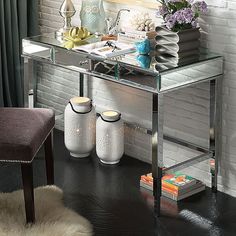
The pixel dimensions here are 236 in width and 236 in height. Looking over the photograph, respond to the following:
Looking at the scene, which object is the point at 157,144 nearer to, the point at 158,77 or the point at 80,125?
the point at 158,77

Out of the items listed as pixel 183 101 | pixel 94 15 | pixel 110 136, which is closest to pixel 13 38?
pixel 94 15

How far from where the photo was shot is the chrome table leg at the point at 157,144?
3293 millimetres

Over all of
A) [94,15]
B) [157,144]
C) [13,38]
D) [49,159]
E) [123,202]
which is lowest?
[123,202]

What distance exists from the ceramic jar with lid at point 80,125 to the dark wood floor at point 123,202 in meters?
0.08

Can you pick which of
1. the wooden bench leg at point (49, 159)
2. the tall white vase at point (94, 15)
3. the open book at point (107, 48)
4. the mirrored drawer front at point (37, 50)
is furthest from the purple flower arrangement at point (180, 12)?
the wooden bench leg at point (49, 159)

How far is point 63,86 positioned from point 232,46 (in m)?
1.45

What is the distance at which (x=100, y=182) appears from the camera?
3.80m

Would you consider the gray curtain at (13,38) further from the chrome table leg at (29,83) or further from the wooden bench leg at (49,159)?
the wooden bench leg at (49,159)

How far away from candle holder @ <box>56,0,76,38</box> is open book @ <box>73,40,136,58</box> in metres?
0.40

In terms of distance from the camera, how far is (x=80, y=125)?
4055 millimetres

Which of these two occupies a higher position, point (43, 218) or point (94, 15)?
point (94, 15)

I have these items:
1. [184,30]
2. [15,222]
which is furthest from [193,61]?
[15,222]

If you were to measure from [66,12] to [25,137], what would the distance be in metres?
1.10

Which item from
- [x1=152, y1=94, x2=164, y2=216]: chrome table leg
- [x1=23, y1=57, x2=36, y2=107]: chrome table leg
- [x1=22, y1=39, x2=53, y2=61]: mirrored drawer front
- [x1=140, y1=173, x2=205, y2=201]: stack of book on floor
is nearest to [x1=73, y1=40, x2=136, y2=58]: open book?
[x1=22, y1=39, x2=53, y2=61]: mirrored drawer front
